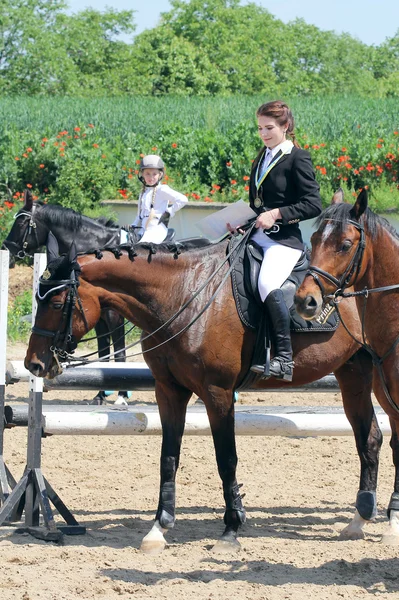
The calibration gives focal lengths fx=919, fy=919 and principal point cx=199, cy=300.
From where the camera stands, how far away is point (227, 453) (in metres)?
5.71

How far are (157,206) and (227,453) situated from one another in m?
4.62

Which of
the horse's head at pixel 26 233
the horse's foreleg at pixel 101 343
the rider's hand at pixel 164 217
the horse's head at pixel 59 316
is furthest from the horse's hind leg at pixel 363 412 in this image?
the horse's head at pixel 26 233

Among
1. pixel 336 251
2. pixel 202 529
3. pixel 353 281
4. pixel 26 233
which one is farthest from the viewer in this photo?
pixel 26 233

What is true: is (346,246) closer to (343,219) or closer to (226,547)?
(343,219)

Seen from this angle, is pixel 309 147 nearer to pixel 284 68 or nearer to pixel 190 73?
pixel 190 73

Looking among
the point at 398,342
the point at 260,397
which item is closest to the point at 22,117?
the point at 260,397

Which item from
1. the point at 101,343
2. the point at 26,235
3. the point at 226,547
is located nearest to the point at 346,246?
the point at 226,547

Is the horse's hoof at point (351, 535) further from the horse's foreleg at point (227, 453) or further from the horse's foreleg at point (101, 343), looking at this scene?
the horse's foreleg at point (101, 343)

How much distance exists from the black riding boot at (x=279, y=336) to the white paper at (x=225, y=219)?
0.68 meters

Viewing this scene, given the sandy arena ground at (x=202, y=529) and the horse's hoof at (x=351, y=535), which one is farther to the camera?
the horse's hoof at (x=351, y=535)

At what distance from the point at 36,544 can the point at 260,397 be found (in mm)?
5415

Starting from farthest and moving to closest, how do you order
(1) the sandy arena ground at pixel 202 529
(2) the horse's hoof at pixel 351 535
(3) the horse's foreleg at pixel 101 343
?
1. (3) the horse's foreleg at pixel 101 343
2. (2) the horse's hoof at pixel 351 535
3. (1) the sandy arena ground at pixel 202 529

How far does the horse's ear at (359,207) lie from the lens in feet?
16.1

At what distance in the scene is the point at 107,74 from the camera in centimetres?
4894
